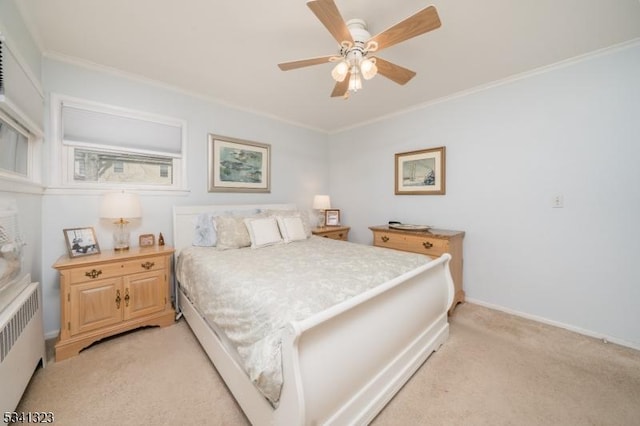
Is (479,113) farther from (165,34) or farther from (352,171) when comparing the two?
(165,34)

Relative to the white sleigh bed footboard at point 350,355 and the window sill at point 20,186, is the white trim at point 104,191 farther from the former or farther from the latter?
the white sleigh bed footboard at point 350,355

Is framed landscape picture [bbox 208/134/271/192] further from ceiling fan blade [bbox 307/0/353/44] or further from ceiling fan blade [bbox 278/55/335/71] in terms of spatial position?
ceiling fan blade [bbox 307/0/353/44]

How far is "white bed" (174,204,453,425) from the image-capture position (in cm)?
103

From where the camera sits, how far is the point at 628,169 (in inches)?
80.0

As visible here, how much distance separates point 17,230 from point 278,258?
170 centimetres

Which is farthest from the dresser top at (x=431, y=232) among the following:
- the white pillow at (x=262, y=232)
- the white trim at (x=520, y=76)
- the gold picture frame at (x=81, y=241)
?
the gold picture frame at (x=81, y=241)

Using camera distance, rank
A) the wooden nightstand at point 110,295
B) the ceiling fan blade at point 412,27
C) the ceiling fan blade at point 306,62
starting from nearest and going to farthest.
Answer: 1. the ceiling fan blade at point 412,27
2. the ceiling fan blade at point 306,62
3. the wooden nightstand at point 110,295

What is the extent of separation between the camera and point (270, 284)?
4.83 feet

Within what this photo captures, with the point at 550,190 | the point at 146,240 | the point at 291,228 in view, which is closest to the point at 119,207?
the point at 146,240

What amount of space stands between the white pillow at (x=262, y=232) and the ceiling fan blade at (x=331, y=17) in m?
1.83

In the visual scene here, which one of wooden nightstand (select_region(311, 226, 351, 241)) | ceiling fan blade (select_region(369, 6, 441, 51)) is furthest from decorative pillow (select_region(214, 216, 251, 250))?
ceiling fan blade (select_region(369, 6, 441, 51))

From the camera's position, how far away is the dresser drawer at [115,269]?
196 cm

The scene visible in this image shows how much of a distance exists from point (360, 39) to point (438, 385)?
Answer: 2414 mm

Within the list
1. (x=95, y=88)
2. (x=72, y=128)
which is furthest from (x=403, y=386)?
(x=95, y=88)
